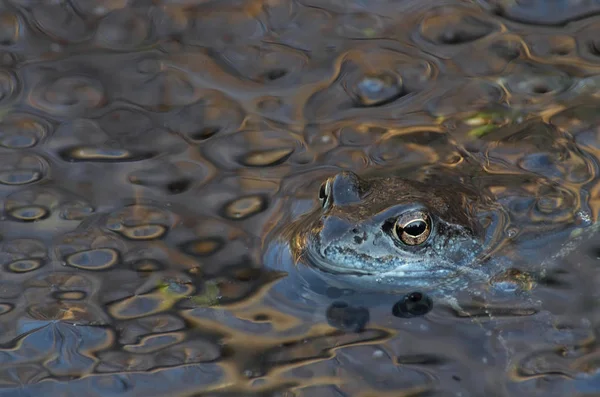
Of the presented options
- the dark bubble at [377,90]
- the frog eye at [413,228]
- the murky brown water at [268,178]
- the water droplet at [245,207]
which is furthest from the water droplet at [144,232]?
the dark bubble at [377,90]

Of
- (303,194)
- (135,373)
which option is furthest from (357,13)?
(135,373)

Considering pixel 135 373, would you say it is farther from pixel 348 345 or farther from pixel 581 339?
pixel 581 339

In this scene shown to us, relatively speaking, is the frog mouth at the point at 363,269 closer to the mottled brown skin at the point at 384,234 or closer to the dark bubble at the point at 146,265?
the mottled brown skin at the point at 384,234

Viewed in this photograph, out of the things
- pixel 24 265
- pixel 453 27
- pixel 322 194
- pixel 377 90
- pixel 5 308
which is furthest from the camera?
pixel 453 27

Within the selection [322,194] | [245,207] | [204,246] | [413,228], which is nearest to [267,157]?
[245,207]

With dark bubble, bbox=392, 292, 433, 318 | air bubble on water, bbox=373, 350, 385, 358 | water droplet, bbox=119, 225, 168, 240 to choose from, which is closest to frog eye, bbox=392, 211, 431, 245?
dark bubble, bbox=392, 292, 433, 318

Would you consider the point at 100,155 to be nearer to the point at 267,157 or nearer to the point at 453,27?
the point at 267,157

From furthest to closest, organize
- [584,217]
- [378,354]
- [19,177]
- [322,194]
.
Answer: [19,177] → [584,217] → [322,194] → [378,354]
